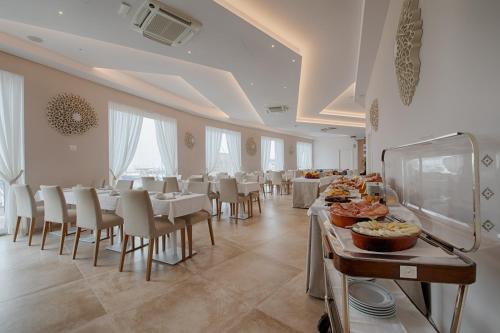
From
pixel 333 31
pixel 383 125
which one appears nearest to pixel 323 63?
pixel 333 31

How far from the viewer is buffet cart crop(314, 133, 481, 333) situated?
0.70 m

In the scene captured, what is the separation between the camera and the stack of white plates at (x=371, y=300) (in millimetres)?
1043

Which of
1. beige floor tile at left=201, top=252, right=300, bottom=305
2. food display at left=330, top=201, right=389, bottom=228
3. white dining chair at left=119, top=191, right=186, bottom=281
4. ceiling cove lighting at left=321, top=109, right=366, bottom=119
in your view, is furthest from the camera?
ceiling cove lighting at left=321, top=109, right=366, bottom=119

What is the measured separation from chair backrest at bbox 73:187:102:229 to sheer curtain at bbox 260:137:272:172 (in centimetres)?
879

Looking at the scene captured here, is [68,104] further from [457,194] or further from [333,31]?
[457,194]

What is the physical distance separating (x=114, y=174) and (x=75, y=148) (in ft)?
3.14

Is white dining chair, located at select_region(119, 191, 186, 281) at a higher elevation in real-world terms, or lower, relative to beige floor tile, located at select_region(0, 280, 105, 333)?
higher

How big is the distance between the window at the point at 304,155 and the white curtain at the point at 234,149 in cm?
558

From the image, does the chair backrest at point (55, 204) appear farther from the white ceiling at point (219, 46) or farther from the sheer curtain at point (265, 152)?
the sheer curtain at point (265, 152)

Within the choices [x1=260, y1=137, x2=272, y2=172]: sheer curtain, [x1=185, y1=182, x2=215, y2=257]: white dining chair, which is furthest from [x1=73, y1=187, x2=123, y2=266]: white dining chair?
[x1=260, y1=137, x2=272, y2=172]: sheer curtain

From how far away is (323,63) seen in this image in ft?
14.5

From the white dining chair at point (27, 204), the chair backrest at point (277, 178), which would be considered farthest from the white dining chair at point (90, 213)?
the chair backrest at point (277, 178)

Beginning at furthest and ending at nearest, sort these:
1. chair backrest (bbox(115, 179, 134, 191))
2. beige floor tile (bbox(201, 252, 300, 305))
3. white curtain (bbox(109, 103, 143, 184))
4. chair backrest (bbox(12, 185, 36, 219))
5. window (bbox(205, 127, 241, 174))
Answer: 1. window (bbox(205, 127, 241, 174))
2. white curtain (bbox(109, 103, 143, 184))
3. chair backrest (bbox(115, 179, 134, 191))
4. chair backrest (bbox(12, 185, 36, 219))
5. beige floor tile (bbox(201, 252, 300, 305))

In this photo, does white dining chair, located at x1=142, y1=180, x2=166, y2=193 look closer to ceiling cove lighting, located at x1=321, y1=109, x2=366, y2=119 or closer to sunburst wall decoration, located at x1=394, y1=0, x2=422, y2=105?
sunburst wall decoration, located at x1=394, y1=0, x2=422, y2=105
